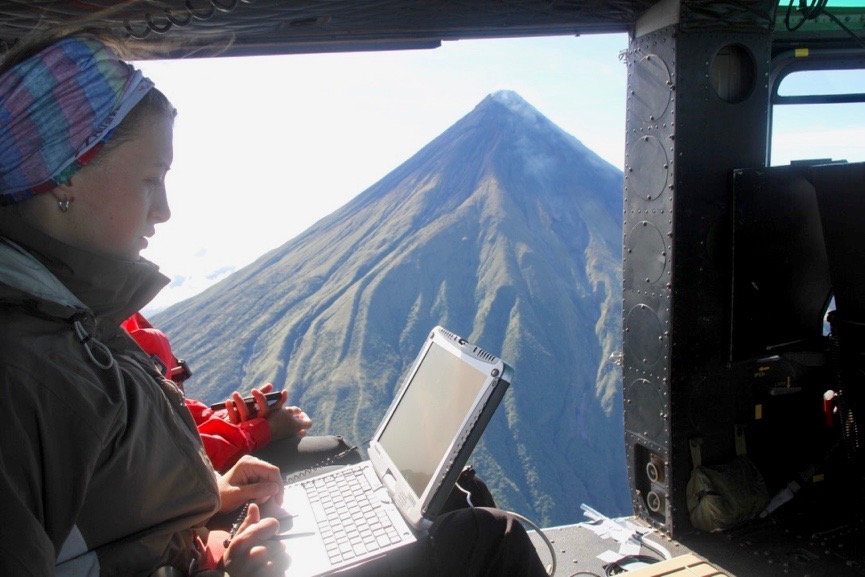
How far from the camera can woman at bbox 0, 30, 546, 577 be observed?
103 centimetres

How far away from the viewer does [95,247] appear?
4.07 feet

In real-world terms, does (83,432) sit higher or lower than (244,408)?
higher

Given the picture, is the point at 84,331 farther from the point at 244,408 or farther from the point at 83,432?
the point at 244,408

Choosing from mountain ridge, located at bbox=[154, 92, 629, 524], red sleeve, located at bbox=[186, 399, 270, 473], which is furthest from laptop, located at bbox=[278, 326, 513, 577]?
mountain ridge, located at bbox=[154, 92, 629, 524]

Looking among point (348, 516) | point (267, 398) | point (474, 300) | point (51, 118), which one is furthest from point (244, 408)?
point (474, 300)

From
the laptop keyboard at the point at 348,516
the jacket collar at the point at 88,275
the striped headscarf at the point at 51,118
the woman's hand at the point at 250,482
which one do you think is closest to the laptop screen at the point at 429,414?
the laptop keyboard at the point at 348,516

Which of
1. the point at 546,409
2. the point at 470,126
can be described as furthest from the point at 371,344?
the point at 470,126

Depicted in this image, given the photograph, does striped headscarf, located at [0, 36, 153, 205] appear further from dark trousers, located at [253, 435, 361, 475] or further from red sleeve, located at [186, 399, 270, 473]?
dark trousers, located at [253, 435, 361, 475]

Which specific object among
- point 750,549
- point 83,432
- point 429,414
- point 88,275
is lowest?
point 750,549

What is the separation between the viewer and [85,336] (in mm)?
1144

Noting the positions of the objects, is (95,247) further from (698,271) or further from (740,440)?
(740,440)

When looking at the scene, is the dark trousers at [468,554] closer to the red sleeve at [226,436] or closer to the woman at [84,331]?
the woman at [84,331]

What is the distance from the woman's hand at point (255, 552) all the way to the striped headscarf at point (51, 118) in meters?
0.94

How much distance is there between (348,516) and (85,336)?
105 cm
